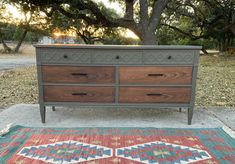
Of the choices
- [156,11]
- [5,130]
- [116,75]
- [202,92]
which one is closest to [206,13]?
[156,11]

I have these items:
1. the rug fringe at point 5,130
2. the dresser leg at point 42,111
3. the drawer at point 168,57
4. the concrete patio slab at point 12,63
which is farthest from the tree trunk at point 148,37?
the concrete patio slab at point 12,63

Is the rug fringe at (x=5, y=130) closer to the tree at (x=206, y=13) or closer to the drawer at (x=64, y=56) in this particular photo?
the drawer at (x=64, y=56)

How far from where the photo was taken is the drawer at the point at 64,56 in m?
2.65

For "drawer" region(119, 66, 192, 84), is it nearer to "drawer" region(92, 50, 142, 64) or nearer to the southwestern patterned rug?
"drawer" region(92, 50, 142, 64)

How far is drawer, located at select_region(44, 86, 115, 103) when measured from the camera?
275cm

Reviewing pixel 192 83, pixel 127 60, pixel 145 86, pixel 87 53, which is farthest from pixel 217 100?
pixel 87 53

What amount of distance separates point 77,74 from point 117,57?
0.49 m

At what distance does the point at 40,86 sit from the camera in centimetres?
272

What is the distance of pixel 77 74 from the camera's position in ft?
8.95

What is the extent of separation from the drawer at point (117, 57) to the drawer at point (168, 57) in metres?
0.09

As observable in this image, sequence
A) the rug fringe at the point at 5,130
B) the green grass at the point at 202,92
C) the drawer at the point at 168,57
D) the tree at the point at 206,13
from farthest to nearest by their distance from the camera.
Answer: the tree at the point at 206,13 < the green grass at the point at 202,92 < the drawer at the point at 168,57 < the rug fringe at the point at 5,130

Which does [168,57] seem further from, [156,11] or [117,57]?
[156,11]

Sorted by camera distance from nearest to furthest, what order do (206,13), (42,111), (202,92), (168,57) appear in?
(168,57) → (42,111) → (202,92) → (206,13)

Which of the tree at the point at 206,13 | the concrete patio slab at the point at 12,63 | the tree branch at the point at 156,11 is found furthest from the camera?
the tree at the point at 206,13
